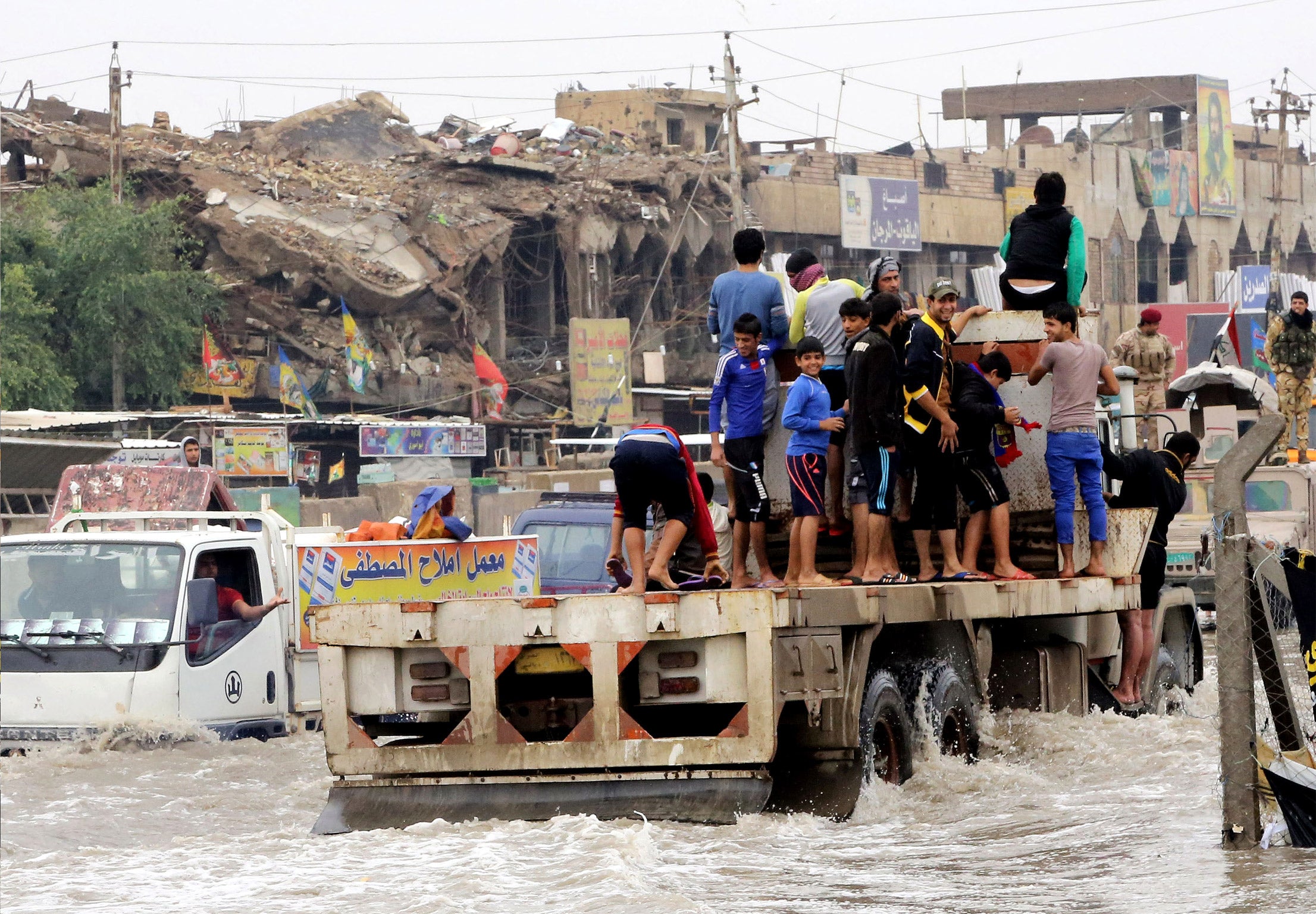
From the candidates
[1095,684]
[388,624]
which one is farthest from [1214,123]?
[388,624]

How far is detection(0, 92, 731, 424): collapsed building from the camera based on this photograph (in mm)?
41344

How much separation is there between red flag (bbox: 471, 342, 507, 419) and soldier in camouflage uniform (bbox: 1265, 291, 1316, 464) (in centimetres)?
2430

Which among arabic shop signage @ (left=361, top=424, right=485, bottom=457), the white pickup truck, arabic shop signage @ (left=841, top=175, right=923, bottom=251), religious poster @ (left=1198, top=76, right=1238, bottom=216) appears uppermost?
religious poster @ (left=1198, top=76, right=1238, bottom=216)

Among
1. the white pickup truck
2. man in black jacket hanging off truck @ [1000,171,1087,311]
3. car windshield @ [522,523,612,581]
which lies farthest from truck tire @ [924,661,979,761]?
car windshield @ [522,523,612,581]

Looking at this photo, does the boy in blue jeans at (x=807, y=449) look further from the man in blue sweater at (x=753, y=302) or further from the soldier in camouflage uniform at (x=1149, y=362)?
the soldier in camouflage uniform at (x=1149, y=362)

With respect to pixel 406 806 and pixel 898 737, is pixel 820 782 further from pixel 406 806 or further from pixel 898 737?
pixel 406 806

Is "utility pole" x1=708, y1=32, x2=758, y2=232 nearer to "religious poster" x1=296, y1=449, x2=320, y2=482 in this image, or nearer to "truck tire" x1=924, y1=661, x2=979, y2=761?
"religious poster" x1=296, y1=449, x2=320, y2=482

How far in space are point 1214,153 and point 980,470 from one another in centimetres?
6266

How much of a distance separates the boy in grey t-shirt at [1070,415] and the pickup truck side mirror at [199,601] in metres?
5.45

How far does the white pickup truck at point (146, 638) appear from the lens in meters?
11.3

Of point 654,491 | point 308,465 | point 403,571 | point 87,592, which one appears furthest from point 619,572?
point 308,465

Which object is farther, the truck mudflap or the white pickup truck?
the white pickup truck

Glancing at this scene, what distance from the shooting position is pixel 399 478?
39.2 metres

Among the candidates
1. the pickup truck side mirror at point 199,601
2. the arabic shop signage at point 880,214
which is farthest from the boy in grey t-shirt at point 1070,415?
the arabic shop signage at point 880,214
